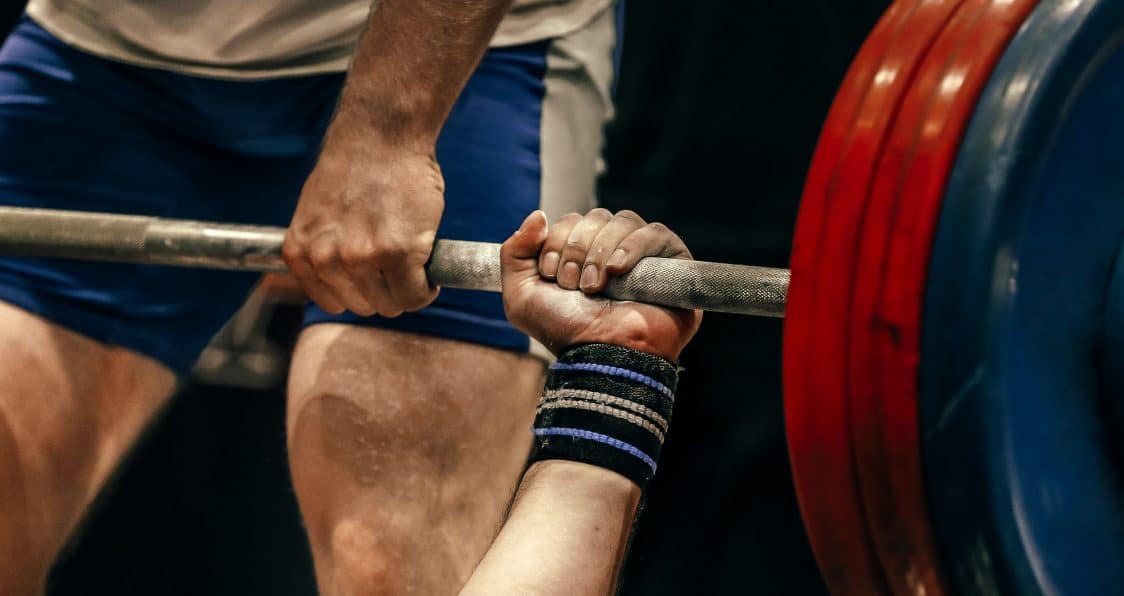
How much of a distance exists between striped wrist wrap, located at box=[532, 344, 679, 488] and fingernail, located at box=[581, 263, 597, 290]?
→ 53mm

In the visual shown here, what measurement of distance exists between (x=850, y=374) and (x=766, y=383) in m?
1.23

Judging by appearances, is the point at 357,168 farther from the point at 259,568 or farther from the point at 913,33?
the point at 259,568

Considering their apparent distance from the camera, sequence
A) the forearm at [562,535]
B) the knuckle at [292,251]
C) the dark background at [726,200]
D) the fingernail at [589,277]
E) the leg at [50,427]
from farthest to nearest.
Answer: the dark background at [726,200]
the leg at [50,427]
the knuckle at [292,251]
the fingernail at [589,277]
the forearm at [562,535]

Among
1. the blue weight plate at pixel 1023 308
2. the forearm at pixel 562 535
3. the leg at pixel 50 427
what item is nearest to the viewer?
the blue weight plate at pixel 1023 308

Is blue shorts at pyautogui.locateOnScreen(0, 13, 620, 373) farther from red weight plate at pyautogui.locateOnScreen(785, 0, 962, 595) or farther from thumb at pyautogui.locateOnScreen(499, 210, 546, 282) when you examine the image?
red weight plate at pyautogui.locateOnScreen(785, 0, 962, 595)

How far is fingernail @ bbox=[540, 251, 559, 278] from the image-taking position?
3.39ft

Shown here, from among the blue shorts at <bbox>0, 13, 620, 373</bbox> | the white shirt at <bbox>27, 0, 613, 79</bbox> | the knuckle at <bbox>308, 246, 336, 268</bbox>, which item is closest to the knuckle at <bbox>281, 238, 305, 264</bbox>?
the knuckle at <bbox>308, 246, 336, 268</bbox>

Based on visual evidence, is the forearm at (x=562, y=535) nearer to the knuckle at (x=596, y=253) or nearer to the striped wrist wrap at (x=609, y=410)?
the striped wrist wrap at (x=609, y=410)

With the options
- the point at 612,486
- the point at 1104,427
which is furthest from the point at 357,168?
the point at 1104,427

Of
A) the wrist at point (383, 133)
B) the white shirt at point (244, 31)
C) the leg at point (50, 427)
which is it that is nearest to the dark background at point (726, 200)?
the white shirt at point (244, 31)

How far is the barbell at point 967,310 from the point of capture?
718 millimetres

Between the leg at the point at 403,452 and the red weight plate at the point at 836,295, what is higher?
the red weight plate at the point at 836,295

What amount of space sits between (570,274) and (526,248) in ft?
0.16

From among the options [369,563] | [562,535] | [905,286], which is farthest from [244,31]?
[905,286]
